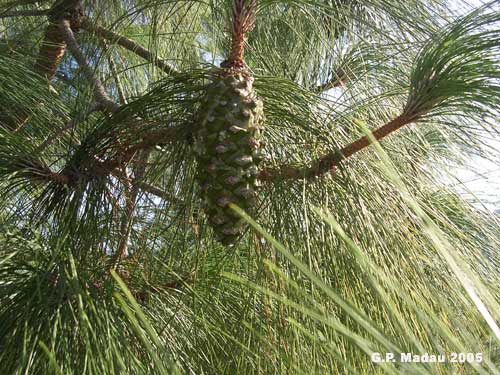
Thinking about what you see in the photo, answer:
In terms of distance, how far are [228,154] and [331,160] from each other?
112 mm

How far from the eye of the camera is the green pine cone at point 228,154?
66cm

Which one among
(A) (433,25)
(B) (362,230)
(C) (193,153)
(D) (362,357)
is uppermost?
(A) (433,25)

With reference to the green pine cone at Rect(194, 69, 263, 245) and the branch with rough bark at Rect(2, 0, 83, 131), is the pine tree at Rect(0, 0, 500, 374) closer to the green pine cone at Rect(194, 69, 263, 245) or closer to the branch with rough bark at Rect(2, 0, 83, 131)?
the green pine cone at Rect(194, 69, 263, 245)

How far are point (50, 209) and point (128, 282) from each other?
136 millimetres

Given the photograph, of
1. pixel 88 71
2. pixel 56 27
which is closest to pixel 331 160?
pixel 88 71

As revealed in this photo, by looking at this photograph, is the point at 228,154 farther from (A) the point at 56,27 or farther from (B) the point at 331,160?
(A) the point at 56,27

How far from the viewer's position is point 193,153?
0.69m

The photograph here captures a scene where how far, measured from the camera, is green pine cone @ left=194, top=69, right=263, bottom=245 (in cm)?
66

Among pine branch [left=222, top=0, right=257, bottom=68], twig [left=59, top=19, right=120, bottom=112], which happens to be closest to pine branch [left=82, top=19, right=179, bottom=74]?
twig [left=59, top=19, right=120, bottom=112]

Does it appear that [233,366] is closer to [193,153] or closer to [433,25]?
[193,153]

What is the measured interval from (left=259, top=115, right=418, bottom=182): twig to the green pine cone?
0.04 m

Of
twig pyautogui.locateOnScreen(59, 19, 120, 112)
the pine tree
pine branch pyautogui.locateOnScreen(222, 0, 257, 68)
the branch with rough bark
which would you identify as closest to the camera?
the pine tree

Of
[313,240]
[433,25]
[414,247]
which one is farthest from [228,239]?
[433,25]

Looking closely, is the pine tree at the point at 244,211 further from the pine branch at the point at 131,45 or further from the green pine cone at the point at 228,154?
the pine branch at the point at 131,45
